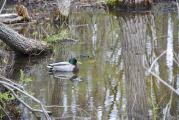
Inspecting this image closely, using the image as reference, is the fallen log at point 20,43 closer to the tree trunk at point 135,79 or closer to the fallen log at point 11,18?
the tree trunk at point 135,79

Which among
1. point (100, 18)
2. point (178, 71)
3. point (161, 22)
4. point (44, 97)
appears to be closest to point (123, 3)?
point (100, 18)

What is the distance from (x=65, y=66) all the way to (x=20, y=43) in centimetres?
160

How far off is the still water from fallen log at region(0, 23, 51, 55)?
19 centimetres

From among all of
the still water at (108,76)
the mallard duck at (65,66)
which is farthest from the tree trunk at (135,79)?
the mallard duck at (65,66)

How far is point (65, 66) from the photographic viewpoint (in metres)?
9.52

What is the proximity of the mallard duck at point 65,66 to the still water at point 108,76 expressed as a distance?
0.13 metres

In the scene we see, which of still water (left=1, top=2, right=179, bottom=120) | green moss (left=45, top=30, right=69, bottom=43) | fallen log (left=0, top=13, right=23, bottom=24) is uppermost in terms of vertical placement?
fallen log (left=0, top=13, right=23, bottom=24)

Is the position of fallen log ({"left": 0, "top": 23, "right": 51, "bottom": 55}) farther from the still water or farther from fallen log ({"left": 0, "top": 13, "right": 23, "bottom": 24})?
fallen log ({"left": 0, "top": 13, "right": 23, "bottom": 24})

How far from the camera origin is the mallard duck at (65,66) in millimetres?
9297

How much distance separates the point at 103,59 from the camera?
391 inches

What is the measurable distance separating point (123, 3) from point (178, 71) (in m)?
10.4

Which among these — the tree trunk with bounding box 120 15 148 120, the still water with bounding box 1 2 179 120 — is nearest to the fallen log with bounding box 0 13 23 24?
the still water with bounding box 1 2 179 120

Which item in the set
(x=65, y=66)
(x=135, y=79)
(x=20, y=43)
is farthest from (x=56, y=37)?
(x=135, y=79)

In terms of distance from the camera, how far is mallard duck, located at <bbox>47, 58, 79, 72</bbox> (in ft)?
30.5
